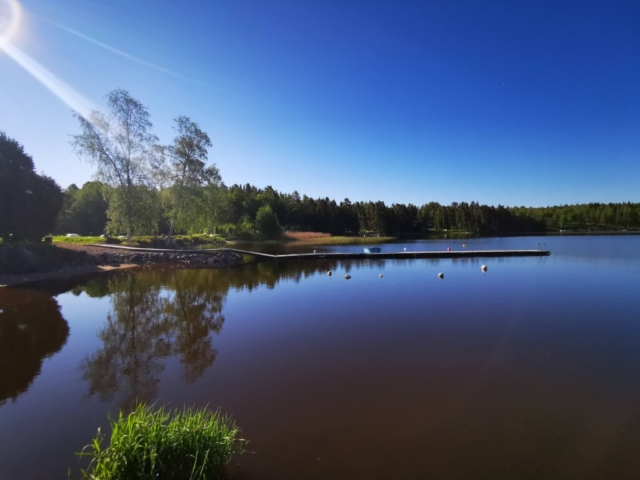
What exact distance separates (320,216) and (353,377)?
75.5 m

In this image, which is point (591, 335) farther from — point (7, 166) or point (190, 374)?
point (7, 166)

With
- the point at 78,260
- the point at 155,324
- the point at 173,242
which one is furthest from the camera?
the point at 173,242

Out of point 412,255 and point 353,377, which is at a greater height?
point 412,255

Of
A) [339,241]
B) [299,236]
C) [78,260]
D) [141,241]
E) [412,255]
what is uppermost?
[141,241]

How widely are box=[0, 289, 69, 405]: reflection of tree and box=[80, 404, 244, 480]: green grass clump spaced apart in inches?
176

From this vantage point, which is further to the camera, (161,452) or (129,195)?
(129,195)

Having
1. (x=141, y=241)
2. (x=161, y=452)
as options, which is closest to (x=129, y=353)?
(x=161, y=452)

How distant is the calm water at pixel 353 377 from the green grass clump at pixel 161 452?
0.85 meters

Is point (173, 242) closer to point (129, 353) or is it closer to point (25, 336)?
point (25, 336)

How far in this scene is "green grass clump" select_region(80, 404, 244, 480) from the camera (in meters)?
3.66

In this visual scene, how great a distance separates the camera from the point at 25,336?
34.3 ft

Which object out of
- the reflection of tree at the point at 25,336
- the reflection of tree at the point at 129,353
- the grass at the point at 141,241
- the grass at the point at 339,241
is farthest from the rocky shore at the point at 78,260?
the grass at the point at 339,241

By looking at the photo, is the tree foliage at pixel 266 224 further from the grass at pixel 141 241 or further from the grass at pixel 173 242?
the grass at pixel 141 241

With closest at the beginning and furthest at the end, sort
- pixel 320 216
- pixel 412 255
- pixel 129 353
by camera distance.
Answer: pixel 129 353, pixel 412 255, pixel 320 216
